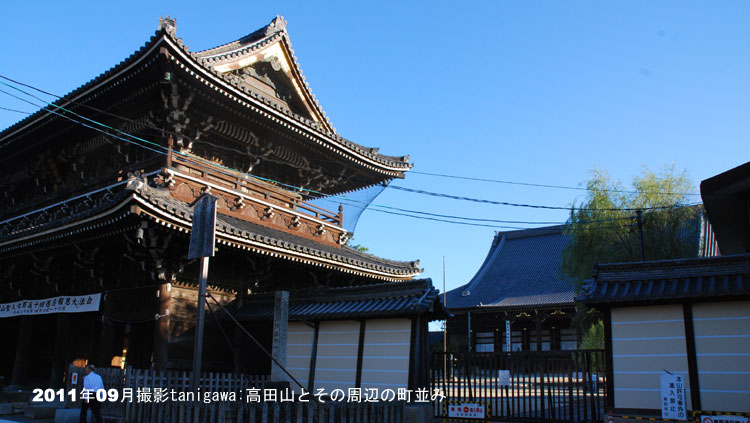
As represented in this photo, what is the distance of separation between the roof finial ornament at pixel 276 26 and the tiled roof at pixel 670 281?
520 inches

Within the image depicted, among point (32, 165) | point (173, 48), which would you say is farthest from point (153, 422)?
point (32, 165)

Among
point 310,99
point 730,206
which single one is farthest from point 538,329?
point 730,206

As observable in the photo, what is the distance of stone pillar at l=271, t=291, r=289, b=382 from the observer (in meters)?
12.9

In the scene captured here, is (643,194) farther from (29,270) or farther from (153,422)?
(29,270)

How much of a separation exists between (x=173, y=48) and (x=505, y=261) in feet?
108

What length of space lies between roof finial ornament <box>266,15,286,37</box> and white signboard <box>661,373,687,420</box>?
1529cm

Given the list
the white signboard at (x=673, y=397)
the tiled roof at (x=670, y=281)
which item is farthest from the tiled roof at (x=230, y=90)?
the white signboard at (x=673, y=397)

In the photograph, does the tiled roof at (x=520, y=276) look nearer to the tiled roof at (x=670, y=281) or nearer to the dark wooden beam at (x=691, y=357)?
the tiled roof at (x=670, y=281)

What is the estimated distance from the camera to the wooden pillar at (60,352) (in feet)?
53.7

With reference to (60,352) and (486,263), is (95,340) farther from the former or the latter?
(486,263)

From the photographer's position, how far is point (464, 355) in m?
13.3

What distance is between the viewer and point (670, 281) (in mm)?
9719

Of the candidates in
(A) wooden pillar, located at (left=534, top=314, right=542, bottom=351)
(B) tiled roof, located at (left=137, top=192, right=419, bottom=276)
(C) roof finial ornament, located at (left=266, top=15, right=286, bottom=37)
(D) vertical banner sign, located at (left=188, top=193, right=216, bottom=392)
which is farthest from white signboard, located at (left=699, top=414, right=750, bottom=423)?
(A) wooden pillar, located at (left=534, top=314, right=542, bottom=351)

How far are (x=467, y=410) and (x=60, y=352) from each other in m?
12.3
